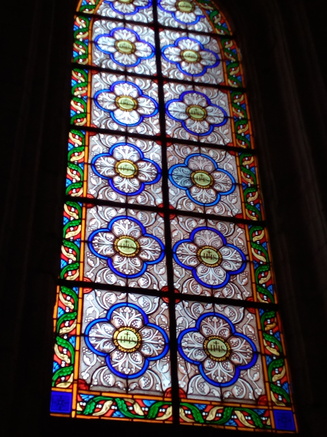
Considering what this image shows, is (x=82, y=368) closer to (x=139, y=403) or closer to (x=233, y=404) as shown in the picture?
(x=139, y=403)

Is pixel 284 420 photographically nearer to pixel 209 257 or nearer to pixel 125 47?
pixel 209 257

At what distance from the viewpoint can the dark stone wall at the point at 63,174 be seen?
579 centimetres

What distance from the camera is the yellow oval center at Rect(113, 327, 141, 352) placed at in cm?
630

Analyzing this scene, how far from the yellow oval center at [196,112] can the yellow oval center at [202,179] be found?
2.30 ft

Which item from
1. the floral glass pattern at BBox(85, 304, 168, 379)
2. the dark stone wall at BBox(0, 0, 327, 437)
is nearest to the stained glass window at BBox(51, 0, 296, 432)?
the floral glass pattern at BBox(85, 304, 168, 379)

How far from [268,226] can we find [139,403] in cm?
212

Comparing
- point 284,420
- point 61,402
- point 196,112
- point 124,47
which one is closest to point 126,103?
point 196,112

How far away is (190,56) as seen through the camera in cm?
872

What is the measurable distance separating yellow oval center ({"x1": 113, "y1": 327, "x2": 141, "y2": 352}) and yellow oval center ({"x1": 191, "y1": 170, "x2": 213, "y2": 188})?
1.69 metres

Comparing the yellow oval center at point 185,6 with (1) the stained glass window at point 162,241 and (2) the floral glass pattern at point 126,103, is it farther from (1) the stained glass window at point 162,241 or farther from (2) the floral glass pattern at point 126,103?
(2) the floral glass pattern at point 126,103

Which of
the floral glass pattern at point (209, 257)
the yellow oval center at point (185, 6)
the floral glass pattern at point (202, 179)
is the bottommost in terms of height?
the floral glass pattern at point (209, 257)

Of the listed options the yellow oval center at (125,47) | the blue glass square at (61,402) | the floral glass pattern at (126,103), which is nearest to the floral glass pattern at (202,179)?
the floral glass pattern at (126,103)

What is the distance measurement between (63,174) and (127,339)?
1.60m

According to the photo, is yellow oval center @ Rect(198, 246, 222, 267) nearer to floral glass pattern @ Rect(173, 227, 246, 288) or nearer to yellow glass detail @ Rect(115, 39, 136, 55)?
floral glass pattern @ Rect(173, 227, 246, 288)
